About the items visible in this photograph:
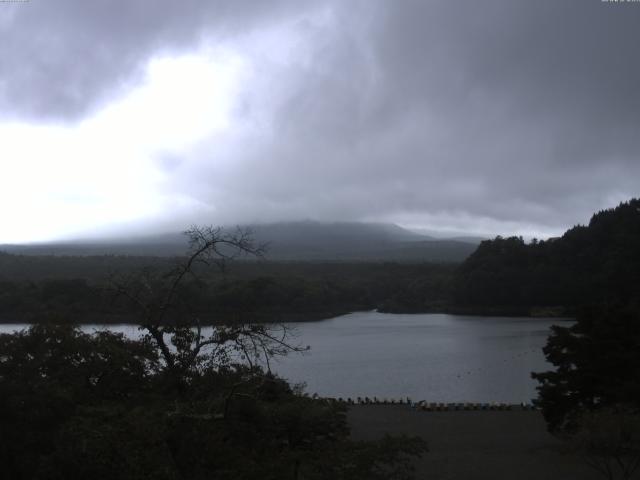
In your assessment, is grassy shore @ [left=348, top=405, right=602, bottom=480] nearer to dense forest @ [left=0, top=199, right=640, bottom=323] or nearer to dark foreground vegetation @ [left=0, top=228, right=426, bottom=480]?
dark foreground vegetation @ [left=0, top=228, right=426, bottom=480]

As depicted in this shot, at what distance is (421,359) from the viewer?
3056cm

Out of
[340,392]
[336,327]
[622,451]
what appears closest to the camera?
[622,451]

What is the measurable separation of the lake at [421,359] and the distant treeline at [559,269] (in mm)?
4068

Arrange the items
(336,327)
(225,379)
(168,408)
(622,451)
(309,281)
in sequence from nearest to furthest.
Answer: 1. (168,408)
2. (225,379)
3. (622,451)
4. (336,327)
5. (309,281)

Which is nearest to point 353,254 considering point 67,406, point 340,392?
point 340,392

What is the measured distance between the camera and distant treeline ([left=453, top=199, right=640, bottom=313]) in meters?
47.0

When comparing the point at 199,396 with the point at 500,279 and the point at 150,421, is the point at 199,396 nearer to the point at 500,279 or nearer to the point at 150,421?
the point at 150,421

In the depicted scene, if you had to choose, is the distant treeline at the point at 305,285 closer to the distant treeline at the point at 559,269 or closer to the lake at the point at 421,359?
the lake at the point at 421,359

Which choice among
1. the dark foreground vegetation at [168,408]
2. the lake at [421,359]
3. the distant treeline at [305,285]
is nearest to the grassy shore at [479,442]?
the lake at [421,359]

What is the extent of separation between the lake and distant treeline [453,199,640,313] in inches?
160

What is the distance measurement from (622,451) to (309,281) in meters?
43.7

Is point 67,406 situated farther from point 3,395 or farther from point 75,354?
point 75,354

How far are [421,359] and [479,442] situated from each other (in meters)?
16.5

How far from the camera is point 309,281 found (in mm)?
53062
